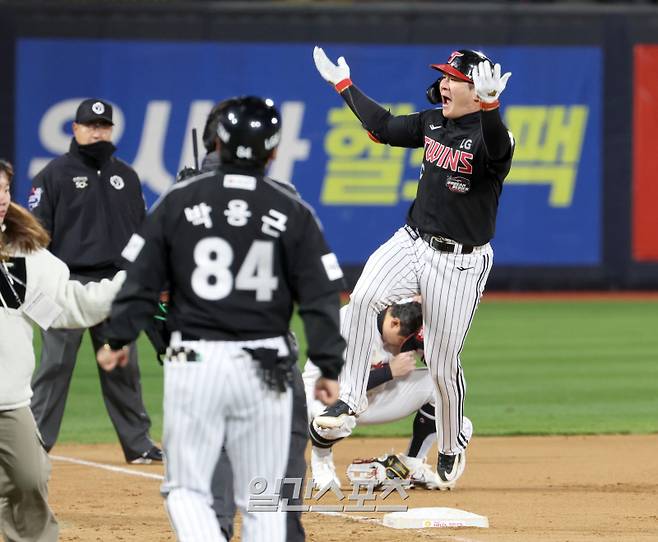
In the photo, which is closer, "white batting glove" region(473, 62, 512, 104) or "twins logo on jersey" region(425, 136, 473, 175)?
"white batting glove" region(473, 62, 512, 104)

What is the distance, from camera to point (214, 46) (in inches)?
784

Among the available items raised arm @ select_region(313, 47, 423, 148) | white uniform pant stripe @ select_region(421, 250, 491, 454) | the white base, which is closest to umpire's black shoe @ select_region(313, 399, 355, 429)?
white uniform pant stripe @ select_region(421, 250, 491, 454)

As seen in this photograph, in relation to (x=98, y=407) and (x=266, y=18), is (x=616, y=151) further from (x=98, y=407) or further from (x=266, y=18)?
(x=98, y=407)

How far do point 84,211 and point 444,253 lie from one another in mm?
2658

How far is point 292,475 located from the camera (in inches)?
213

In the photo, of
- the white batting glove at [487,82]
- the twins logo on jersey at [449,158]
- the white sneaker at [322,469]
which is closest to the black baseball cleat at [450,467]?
the white sneaker at [322,469]

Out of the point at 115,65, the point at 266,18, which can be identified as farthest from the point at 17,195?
the point at 266,18

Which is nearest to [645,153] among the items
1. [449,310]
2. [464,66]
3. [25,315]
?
[464,66]

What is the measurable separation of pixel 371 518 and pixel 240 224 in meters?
2.79

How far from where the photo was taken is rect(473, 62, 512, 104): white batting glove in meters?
6.70

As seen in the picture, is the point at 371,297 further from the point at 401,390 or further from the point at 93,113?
the point at 93,113

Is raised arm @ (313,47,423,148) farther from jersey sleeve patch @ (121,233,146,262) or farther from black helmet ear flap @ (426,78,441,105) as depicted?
jersey sleeve patch @ (121,233,146,262)

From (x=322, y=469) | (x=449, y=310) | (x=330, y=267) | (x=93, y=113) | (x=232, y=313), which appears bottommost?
(x=322, y=469)

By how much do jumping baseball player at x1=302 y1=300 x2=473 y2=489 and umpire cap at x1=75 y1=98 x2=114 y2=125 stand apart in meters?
2.13
